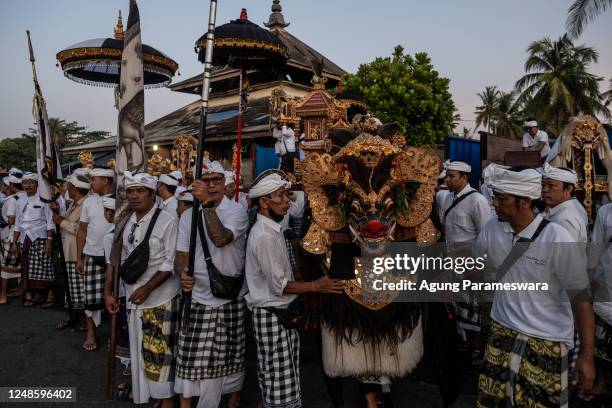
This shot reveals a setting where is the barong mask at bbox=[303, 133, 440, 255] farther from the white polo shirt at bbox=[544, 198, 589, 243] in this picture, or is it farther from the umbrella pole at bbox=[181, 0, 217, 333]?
the white polo shirt at bbox=[544, 198, 589, 243]

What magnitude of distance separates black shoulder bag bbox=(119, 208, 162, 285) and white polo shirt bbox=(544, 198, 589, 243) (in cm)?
322

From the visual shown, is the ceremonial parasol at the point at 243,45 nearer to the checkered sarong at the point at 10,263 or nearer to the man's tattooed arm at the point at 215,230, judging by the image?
the man's tattooed arm at the point at 215,230

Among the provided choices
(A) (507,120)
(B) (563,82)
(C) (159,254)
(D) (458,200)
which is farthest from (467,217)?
(A) (507,120)

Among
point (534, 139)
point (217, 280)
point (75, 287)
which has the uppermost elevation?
point (534, 139)

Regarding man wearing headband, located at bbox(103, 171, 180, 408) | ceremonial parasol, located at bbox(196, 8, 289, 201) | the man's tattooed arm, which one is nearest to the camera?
the man's tattooed arm

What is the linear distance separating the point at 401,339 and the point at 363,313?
0.36m

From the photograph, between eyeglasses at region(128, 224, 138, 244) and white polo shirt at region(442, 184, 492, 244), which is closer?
eyeglasses at region(128, 224, 138, 244)

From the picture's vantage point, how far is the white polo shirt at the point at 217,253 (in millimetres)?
3295

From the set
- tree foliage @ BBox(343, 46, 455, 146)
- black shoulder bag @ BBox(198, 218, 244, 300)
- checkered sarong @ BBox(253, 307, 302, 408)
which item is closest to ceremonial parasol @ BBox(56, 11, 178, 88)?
black shoulder bag @ BBox(198, 218, 244, 300)

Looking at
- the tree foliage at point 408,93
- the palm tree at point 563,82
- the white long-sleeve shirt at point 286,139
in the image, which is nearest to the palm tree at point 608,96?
the palm tree at point 563,82

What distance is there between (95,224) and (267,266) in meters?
3.06

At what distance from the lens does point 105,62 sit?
316 inches

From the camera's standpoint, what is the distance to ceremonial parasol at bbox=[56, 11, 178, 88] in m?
7.58

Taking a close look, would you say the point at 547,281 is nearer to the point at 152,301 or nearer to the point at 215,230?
the point at 215,230
